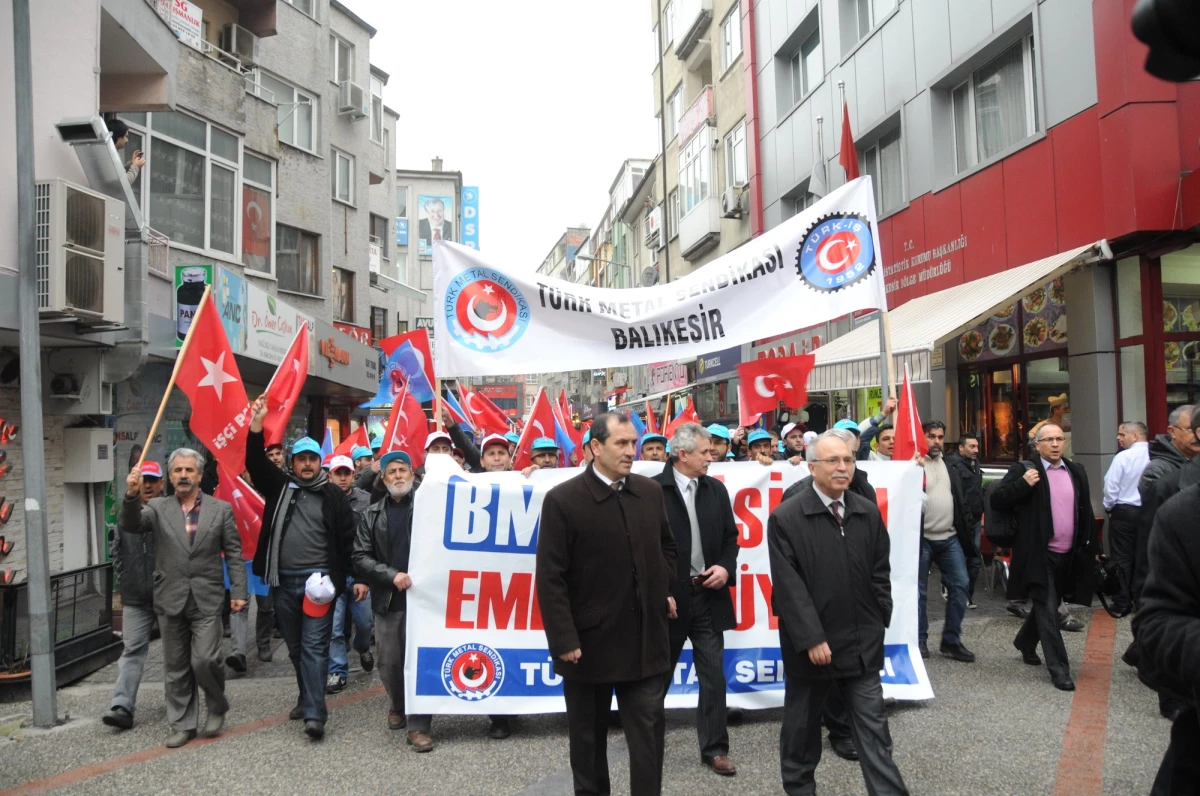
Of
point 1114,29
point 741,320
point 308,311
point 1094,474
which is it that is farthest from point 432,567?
point 308,311

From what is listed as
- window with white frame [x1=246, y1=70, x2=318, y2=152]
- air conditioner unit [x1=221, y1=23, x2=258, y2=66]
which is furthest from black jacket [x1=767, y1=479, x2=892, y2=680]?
window with white frame [x1=246, y1=70, x2=318, y2=152]

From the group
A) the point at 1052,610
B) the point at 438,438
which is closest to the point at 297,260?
the point at 438,438

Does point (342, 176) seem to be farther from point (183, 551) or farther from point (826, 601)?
point (826, 601)

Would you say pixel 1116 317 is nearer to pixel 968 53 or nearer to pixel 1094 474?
pixel 1094 474

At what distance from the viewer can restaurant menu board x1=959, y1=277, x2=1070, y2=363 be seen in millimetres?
11578

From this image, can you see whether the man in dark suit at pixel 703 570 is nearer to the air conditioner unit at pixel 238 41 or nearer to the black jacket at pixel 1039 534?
the black jacket at pixel 1039 534

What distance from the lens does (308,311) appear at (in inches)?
906

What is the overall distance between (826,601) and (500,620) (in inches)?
96.0

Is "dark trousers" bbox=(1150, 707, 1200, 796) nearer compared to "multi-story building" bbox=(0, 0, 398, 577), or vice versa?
"dark trousers" bbox=(1150, 707, 1200, 796)

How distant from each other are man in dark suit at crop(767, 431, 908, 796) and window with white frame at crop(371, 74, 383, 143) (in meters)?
27.6

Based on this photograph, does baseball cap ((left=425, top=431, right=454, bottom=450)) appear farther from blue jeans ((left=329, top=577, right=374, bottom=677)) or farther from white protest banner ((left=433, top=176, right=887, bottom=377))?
blue jeans ((left=329, top=577, right=374, bottom=677))

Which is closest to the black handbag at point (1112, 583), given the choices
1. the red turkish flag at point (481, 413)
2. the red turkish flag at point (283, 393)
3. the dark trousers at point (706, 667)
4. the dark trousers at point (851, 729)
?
the dark trousers at point (706, 667)

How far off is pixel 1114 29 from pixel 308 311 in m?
18.2

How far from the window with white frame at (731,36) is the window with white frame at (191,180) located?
12.6 metres
